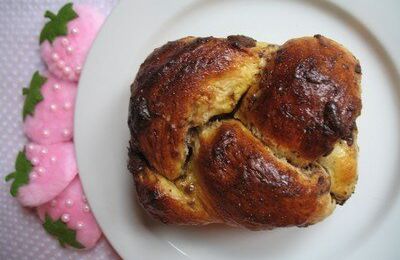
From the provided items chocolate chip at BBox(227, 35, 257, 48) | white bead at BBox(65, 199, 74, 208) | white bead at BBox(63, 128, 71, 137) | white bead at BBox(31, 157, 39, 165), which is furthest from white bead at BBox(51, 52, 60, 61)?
chocolate chip at BBox(227, 35, 257, 48)

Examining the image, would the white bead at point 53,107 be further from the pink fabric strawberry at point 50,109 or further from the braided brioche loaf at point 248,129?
the braided brioche loaf at point 248,129

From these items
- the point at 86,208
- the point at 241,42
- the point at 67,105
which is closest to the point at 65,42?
the point at 67,105

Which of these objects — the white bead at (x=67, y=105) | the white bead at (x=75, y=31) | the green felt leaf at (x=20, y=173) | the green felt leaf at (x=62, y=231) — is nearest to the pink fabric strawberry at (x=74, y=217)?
the green felt leaf at (x=62, y=231)

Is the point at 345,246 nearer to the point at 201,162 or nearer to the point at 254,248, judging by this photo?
the point at 254,248

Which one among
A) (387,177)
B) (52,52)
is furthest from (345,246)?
(52,52)

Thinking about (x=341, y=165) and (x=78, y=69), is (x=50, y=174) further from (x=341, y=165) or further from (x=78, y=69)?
(x=341, y=165)
